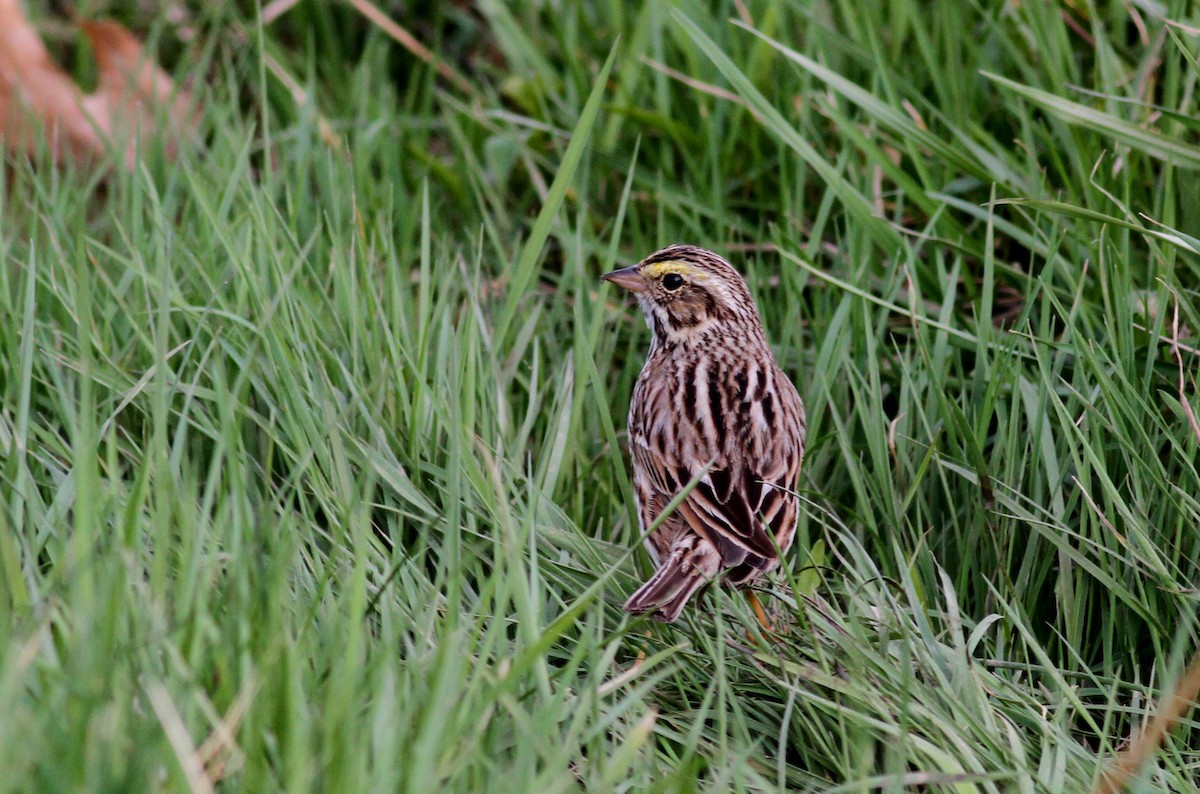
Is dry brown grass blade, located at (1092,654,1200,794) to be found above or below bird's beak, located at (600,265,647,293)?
below

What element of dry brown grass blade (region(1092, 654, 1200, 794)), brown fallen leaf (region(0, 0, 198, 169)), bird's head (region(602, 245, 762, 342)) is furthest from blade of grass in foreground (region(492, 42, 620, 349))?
dry brown grass blade (region(1092, 654, 1200, 794))

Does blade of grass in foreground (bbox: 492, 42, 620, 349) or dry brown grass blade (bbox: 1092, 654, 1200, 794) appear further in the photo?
blade of grass in foreground (bbox: 492, 42, 620, 349)

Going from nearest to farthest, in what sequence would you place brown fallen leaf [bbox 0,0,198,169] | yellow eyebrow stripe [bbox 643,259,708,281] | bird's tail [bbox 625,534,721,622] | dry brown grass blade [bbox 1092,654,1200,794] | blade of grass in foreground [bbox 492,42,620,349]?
dry brown grass blade [bbox 1092,654,1200,794], bird's tail [bbox 625,534,721,622], blade of grass in foreground [bbox 492,42,620,349], yellow eyebrow stripe [bbox 643,259,708,281], brown fallen leaf [bbox 0,0,198,169]

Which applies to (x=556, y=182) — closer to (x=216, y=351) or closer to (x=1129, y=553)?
(x=216, y=351)

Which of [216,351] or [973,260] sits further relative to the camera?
[973,260]

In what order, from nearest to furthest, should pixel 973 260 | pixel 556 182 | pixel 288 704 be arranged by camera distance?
pixel 288 704 → pixel 556 182 → pixel 973 260

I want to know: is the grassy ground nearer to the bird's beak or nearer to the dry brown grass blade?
the dry brown grass blade

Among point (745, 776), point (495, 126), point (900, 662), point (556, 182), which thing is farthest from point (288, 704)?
point (495, 126)

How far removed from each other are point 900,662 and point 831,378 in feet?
3.88

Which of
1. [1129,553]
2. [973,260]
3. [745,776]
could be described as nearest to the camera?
[745,776]

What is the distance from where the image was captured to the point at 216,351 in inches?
140

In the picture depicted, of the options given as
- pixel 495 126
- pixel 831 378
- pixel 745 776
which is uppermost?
pixel 495 126

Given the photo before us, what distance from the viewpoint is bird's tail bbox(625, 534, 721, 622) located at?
313 centimetres

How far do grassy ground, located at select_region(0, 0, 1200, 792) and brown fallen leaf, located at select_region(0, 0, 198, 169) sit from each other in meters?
0.21
